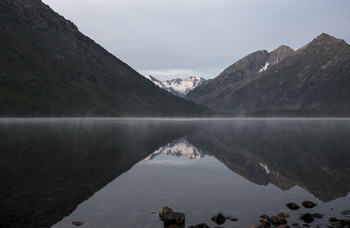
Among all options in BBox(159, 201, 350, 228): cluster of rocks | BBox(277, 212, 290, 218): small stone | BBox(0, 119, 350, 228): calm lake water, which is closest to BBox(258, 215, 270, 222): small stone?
BBox(159, 201, 350, 228): cluster of rocks

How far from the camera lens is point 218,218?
22406 millimetres

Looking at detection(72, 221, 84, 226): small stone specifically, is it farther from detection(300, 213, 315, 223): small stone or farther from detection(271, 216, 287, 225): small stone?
detection(300, 213, 315, 223): small stone

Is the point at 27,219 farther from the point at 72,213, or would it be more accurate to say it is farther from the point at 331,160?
the point at 331,160

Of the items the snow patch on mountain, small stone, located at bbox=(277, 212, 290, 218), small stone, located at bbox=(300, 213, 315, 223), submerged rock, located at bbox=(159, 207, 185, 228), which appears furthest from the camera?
the snow patch on mountain

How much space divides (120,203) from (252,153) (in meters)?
41.1

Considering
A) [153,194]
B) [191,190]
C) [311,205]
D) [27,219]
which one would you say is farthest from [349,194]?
[27,219]

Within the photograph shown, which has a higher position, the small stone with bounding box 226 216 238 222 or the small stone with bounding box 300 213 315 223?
the small stone with bounding box 300 213 315 223

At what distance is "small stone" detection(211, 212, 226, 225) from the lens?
876 inches

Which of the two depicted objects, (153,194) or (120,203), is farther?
(153,194)

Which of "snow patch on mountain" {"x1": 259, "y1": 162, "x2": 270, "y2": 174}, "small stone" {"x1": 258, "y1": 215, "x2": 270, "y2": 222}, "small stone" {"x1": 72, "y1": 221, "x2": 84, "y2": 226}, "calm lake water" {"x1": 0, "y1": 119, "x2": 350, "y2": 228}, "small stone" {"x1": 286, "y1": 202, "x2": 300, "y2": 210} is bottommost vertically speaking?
"small stone" {"x1": 72, "y1": 221, "x2": 84, "y2": 226}

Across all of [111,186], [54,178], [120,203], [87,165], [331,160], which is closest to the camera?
[120,203]

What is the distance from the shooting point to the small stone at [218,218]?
73.0ft

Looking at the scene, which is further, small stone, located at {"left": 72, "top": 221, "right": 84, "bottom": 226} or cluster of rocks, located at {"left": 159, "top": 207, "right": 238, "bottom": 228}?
small stone, located at {"left": 72, "top": 221, "right": 84, "bottom": 226}

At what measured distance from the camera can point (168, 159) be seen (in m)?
55.2
